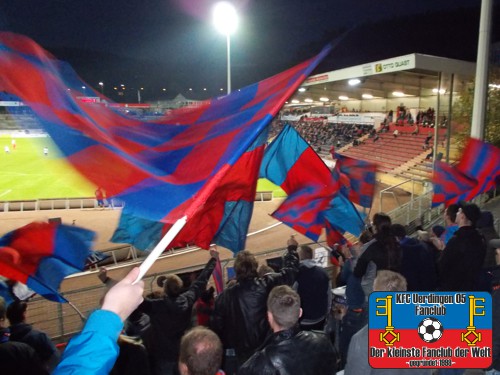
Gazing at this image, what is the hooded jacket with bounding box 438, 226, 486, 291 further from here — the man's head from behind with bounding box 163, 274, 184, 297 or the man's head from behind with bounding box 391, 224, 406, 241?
the man's head from behind with bounding box 163, 274, 184, 297

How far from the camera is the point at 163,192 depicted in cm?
279

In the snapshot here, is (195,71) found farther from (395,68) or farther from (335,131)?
(395,68)

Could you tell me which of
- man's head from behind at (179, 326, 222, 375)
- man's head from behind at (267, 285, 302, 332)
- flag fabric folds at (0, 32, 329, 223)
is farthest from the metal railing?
man's head from behind at (179, 326, 222, 375)

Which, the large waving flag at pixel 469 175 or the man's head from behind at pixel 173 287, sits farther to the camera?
the large waving flag at pixel 469 175

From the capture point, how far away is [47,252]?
3262 millimetres

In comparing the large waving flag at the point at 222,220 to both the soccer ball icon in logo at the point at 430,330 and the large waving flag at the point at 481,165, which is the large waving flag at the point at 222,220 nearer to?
the soccer ball icon in logo at the point at 430,330

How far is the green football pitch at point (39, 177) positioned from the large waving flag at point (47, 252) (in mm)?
636

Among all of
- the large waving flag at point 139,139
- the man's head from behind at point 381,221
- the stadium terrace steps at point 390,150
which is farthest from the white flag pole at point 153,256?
the stadium terrace steps at point 390,150

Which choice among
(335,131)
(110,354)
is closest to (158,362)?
(110,354)

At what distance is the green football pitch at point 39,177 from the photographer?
284 centimetres

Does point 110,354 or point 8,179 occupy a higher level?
point 110,354

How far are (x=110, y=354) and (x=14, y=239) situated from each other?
2261 mm

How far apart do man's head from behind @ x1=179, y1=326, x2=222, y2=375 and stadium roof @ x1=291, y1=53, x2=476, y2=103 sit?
13.4 feet

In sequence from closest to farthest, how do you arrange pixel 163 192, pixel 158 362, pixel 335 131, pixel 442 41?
pixel 163 192 → pixel 158 362 → pixel 335 131 → pixel 442 41
